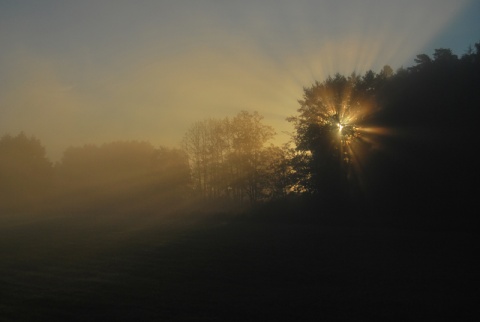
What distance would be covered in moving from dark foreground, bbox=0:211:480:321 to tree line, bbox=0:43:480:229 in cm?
924

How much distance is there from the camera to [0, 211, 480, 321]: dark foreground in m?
13.1

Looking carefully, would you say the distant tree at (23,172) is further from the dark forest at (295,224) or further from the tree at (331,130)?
the tree at (331,130)

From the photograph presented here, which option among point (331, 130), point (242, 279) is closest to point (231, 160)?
point (331, 130)

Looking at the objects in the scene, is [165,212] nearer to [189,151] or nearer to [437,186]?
[189,151]

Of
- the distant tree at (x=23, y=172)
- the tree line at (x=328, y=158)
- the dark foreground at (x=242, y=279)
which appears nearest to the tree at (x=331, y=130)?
the tree line at (x=328, y=158)

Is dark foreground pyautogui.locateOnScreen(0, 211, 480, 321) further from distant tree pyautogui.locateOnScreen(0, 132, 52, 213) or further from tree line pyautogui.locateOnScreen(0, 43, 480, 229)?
distant tree pyautogui.locateOnScreen(0, 132, 52, 213)

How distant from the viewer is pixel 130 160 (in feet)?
311

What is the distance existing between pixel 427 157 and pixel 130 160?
226ft

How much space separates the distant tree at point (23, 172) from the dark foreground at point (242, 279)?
6837 centimetres

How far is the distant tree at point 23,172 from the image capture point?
92.8m

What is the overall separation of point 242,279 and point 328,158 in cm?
3644

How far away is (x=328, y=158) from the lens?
173 feet

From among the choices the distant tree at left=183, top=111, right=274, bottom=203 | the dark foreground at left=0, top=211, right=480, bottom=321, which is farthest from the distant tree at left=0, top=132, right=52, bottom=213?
the dark foreground at left=0, top=211, right=480, bottom=321

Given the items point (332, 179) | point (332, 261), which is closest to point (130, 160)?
point (332, 179)
